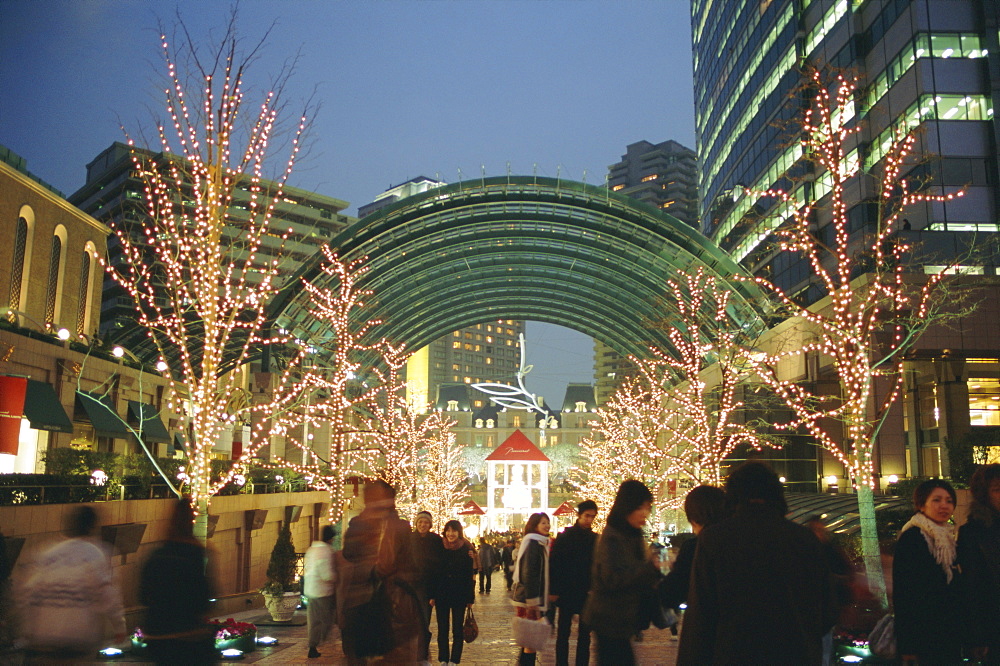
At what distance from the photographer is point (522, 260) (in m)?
51.2

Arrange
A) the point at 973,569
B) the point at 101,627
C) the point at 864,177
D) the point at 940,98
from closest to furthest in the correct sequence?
1. the point at 973,569
2. the point at 101,627
3. the point at 940,98
4. the point at 864,177

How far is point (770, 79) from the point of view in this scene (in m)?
44.2

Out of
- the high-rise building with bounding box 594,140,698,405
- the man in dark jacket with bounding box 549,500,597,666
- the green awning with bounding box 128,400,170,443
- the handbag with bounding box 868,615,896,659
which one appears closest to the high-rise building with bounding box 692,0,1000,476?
the man in dark jacket with bounding box 549,500,597,666

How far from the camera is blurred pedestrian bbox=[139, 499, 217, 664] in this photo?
18.6ft

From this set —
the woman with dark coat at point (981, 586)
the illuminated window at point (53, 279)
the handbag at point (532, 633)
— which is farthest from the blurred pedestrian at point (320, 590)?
the illuminated window at point (53, 279)

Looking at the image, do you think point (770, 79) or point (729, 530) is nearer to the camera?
point (729, 530)

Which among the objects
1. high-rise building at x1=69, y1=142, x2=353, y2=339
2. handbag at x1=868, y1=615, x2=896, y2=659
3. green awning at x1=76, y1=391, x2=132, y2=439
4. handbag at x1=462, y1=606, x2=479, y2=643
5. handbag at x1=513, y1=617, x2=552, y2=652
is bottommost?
handbag at x1=462, y1=606, x2=479, y2=643

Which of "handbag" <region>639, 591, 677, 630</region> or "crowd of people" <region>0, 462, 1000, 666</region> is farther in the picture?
"handbag" <region>639, 591, 677, 630</region>

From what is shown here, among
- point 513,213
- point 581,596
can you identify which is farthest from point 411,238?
point 581,596

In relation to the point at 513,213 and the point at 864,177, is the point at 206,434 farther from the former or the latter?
the point at 513,213

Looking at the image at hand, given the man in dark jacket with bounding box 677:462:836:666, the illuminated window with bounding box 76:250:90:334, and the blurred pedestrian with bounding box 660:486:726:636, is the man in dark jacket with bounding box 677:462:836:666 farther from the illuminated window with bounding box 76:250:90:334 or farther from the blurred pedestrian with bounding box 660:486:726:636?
the illuminated window with bounding box 76:250:90:334

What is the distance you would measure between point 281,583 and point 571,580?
985 cm

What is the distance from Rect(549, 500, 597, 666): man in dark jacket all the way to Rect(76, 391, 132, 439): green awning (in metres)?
18.9

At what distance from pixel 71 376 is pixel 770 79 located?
35.5 m
